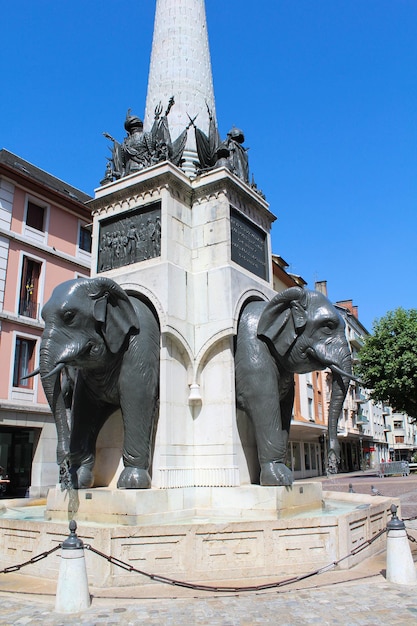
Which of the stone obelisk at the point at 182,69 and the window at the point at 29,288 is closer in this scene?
the stone obelisk at the point at 182,69

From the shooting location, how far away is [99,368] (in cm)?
809

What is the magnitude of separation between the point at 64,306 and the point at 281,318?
3.33m

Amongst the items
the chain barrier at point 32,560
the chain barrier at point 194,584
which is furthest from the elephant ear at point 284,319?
the chain barrier at point 32,560

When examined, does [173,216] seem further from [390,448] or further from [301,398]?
[390,448]

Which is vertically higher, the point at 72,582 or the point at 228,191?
the point at 228,191

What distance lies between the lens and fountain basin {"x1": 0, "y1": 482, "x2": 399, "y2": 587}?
632 cm

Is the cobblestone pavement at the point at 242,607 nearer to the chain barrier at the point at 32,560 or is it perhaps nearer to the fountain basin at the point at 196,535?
the chain barrier at the point at 32,560

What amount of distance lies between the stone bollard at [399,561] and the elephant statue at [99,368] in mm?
3340

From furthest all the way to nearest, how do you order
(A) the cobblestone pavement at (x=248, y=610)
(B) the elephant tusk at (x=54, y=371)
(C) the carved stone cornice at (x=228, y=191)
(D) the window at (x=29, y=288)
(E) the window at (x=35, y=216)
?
(E) the window at (x=35, y=216), (D) the window at (x=29, y=288), (C) the carved stone cornice at (x=228, y=191), (B) the elephant tusk at (x=54, y=371), (A) the cobblestone pavement at (x=248, y=610)

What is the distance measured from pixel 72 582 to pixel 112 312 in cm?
378

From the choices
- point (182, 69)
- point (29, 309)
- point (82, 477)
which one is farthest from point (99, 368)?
point (29, 309)

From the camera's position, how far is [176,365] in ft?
28.6

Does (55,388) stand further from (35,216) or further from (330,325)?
(35,216)

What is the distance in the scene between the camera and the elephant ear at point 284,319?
8438 millimetres
